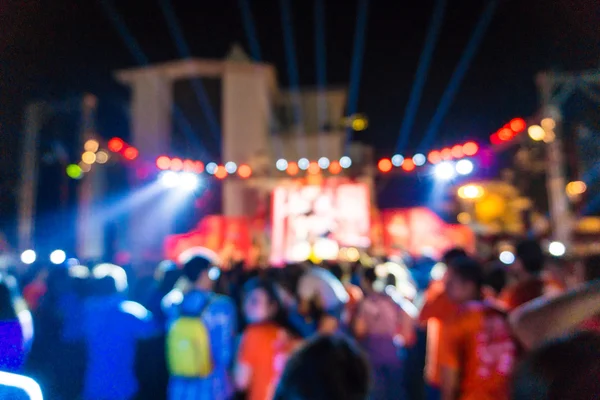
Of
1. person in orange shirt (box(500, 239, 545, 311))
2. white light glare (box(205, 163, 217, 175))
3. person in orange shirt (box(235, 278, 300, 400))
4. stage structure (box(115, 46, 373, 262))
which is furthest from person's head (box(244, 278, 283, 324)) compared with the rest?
stage structure (box(115, 46, 373, 262))

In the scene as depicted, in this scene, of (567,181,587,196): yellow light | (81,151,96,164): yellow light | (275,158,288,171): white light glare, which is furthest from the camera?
(275,158,288,171): white light glare

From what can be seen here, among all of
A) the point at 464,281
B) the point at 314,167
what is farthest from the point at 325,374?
the point at 314,167

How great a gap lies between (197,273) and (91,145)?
8.46 m

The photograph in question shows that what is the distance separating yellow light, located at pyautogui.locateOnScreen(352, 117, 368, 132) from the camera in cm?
2272

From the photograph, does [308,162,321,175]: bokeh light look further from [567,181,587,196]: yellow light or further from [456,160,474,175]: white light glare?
[567,181,587,196]: yellow light

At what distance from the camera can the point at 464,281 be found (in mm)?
3363

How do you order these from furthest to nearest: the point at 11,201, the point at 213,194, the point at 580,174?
the point at 213,194 → the point at 11,201 → the point at 580,174

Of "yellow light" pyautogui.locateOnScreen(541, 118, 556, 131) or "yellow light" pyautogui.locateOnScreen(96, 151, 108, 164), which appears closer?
"yellow light" pyautogui.locateOnScreen(541, 118, 556, 131)

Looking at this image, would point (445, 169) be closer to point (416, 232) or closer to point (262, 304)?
point (416, 232)

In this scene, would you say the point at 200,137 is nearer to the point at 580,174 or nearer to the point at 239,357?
the point at 580,174

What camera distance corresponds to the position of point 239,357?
3246mm

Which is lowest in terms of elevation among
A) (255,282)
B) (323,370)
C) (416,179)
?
(323,370)

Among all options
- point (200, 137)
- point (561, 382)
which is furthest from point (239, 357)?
point (200, 137)

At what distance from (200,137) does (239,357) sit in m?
18.0
